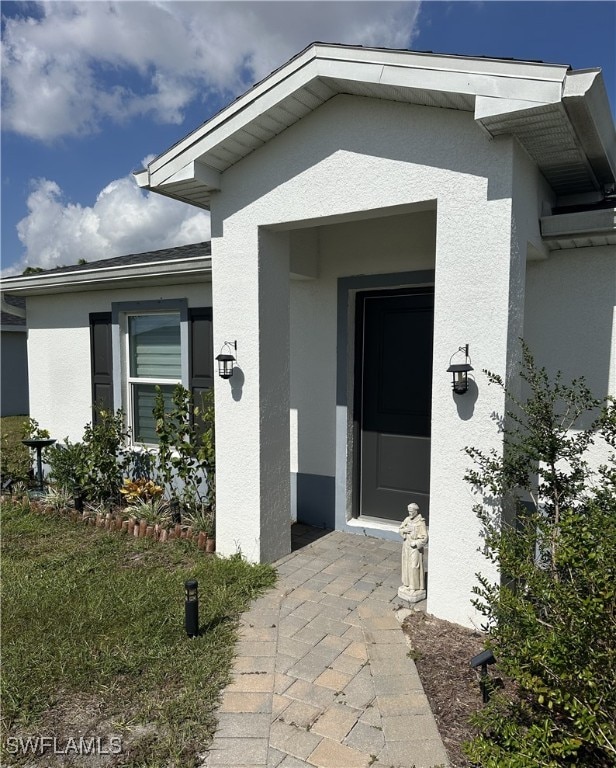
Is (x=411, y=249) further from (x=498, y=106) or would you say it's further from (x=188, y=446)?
(x=188, y=446)

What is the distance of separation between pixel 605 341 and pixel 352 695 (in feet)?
12.2

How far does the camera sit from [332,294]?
6160 mm

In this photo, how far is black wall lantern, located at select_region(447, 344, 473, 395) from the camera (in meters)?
3.72

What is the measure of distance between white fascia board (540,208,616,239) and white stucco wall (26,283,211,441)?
595 centimetres

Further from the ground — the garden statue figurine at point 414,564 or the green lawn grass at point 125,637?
the garden statue figurine at point 414,564

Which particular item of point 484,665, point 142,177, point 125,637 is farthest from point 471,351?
point 142,177

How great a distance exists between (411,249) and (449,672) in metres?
4.19

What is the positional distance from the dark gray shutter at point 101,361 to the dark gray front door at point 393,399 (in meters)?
4.14

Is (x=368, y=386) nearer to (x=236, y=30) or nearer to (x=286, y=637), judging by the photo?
(x=286, y=637)

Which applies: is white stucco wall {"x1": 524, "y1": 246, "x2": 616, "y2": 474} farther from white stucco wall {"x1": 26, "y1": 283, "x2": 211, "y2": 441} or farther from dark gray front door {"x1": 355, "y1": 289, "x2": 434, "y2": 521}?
white stucco wall {"x1": 26, "y1": 283, "x2": 211, "y2": 441}

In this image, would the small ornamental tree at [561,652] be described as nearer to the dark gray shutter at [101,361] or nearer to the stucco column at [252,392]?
the stucco column at [252,392]

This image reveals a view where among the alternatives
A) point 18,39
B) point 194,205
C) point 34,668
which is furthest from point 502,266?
point 18,39

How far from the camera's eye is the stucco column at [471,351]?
3693 millimetres

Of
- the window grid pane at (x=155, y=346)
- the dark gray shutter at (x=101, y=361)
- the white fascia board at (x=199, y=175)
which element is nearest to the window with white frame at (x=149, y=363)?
the window grid pane at (x=155, y=346)
